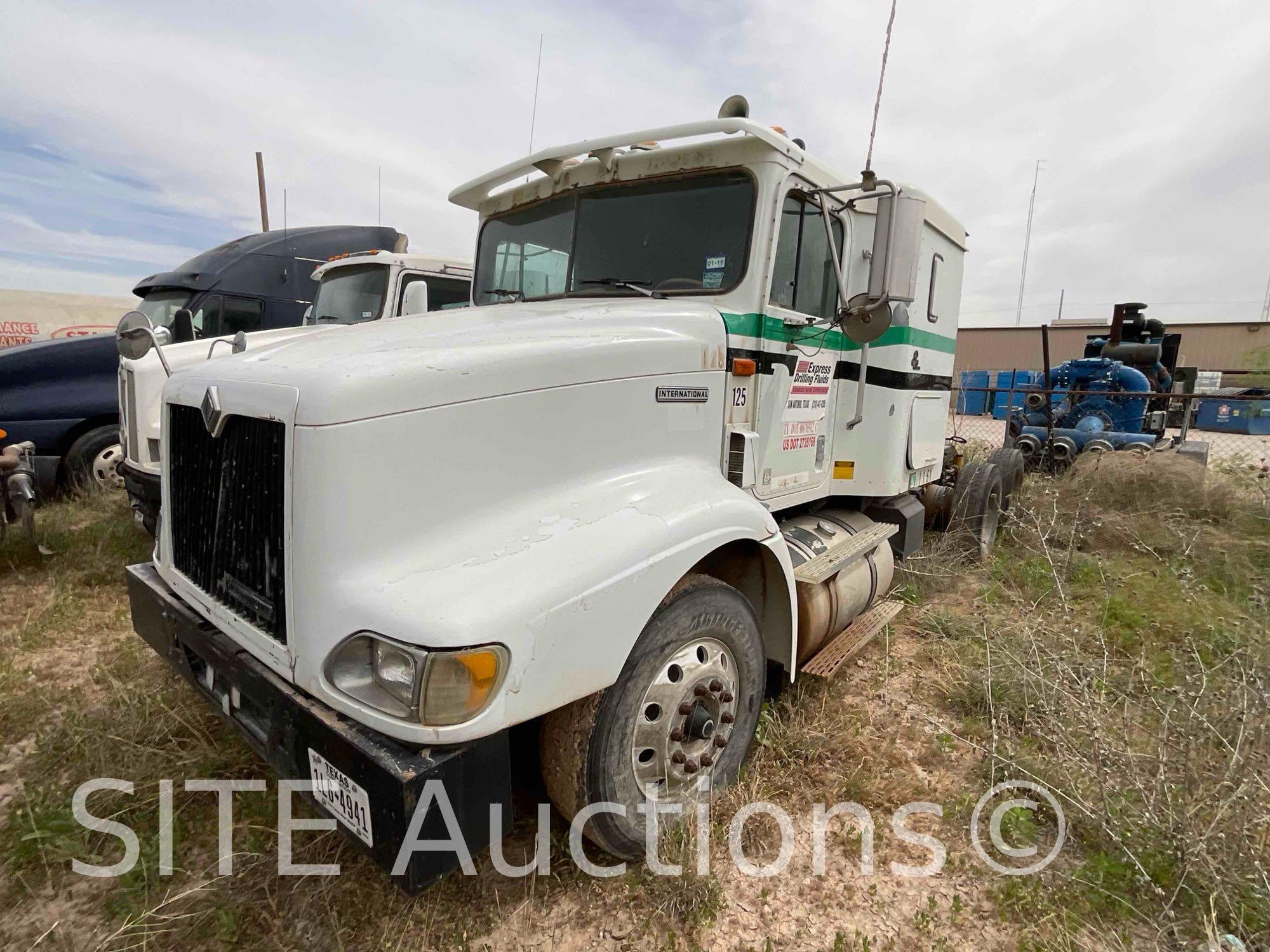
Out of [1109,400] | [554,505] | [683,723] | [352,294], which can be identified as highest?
[352,294]

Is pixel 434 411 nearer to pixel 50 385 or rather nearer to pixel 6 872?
pixel 6 872

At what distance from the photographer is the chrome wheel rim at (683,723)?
7.84 ft

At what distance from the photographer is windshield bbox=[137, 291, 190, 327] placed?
8.44 metres

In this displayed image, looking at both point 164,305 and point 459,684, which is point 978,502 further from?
point 164,305

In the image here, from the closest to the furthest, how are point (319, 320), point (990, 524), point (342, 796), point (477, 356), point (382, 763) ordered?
point (382, 763) < point (342, 796) < point (477, 356) < point (990, 524) < point (319, 320)

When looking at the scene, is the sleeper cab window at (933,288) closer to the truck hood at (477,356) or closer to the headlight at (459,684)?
the truck hood at (477,356)

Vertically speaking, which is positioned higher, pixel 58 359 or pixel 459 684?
pixel 58 359

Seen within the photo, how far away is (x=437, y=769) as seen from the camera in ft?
5.61

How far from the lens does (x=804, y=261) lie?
349 cm

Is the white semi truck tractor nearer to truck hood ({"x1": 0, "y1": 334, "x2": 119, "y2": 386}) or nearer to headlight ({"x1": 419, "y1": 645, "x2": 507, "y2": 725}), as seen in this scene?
headlight ({"x1": 419, "y1": 645, "x2": 507, "y2": 725})

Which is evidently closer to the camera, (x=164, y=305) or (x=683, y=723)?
(x=683, y=723)

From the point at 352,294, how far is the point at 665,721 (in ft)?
20.0

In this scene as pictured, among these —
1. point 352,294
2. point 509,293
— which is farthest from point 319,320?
point 509,293

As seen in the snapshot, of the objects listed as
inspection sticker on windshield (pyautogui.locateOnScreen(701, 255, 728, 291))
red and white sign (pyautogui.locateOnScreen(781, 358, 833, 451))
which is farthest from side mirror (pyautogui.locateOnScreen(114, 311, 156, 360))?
red and white sign (pyautogui.locateOnScreen(781, 358, 833, 451))
